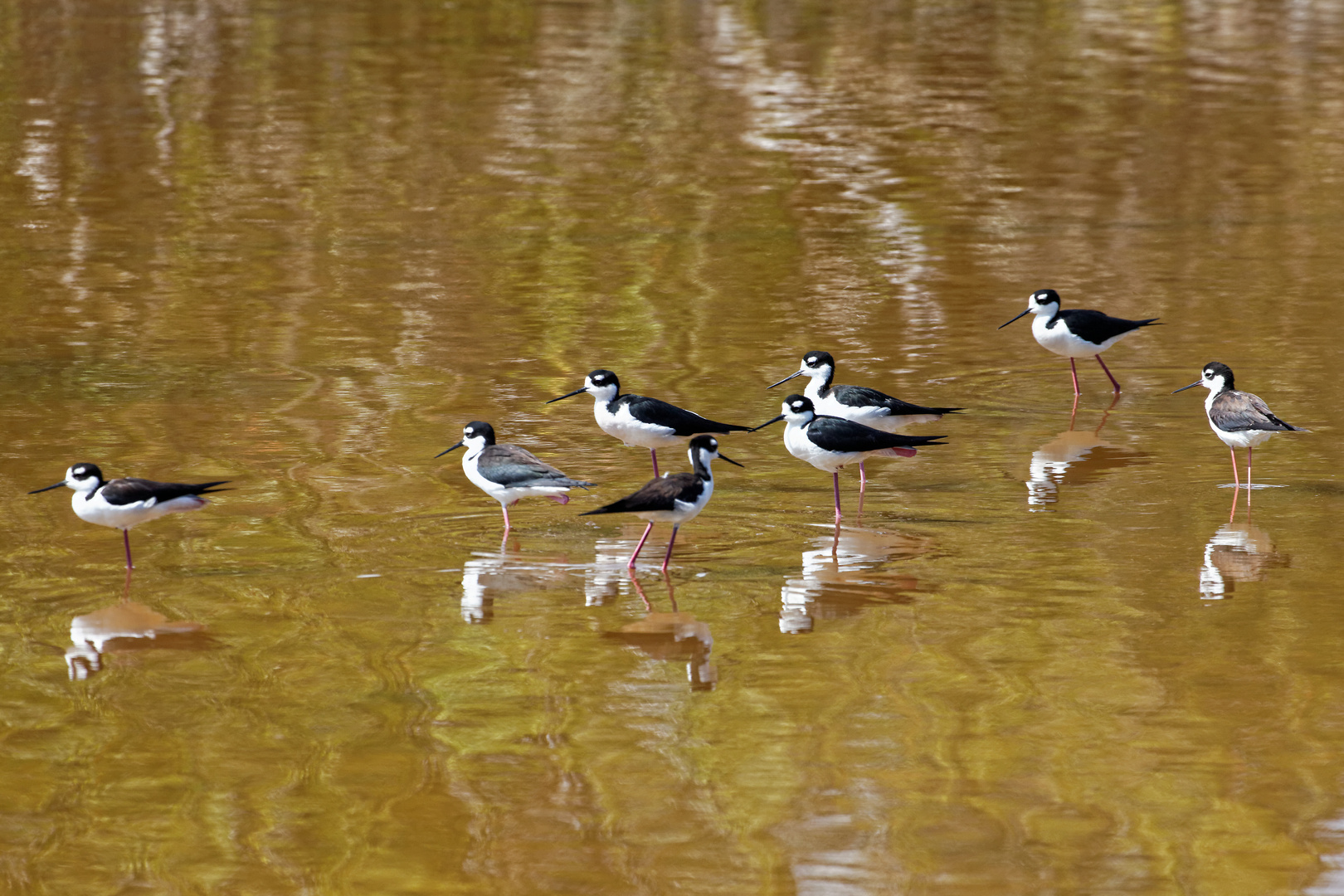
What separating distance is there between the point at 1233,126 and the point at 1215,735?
881 inches

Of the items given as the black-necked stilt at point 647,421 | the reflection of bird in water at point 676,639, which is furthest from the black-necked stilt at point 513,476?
the reflection of bird in water at point 676,639

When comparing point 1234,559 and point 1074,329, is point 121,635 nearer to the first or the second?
point 1234,559

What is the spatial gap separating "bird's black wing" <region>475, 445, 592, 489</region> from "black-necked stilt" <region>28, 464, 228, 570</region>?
1669 mm

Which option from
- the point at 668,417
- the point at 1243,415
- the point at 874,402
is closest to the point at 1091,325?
the point at 1243,415

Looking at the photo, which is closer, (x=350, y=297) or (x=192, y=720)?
(x=192, y=720)

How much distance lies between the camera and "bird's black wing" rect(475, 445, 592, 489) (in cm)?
1056

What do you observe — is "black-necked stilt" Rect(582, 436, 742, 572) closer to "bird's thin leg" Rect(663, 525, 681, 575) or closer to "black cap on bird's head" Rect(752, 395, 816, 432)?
"bird's thin leg" Rect(663, 525, 681, 575)

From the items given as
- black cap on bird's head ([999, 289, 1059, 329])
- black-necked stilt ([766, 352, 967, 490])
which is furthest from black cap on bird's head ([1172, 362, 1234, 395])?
black cap on bird's head ([999, 289, 1059, 329])

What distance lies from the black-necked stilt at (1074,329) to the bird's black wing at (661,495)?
17.0 feet

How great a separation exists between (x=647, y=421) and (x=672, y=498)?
179cm

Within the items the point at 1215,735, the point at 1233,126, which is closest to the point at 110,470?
the point at 1215,735

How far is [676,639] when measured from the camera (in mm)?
9117

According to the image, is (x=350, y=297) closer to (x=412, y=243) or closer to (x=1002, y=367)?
(x=412, y=243)

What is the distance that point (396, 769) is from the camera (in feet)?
25.1
